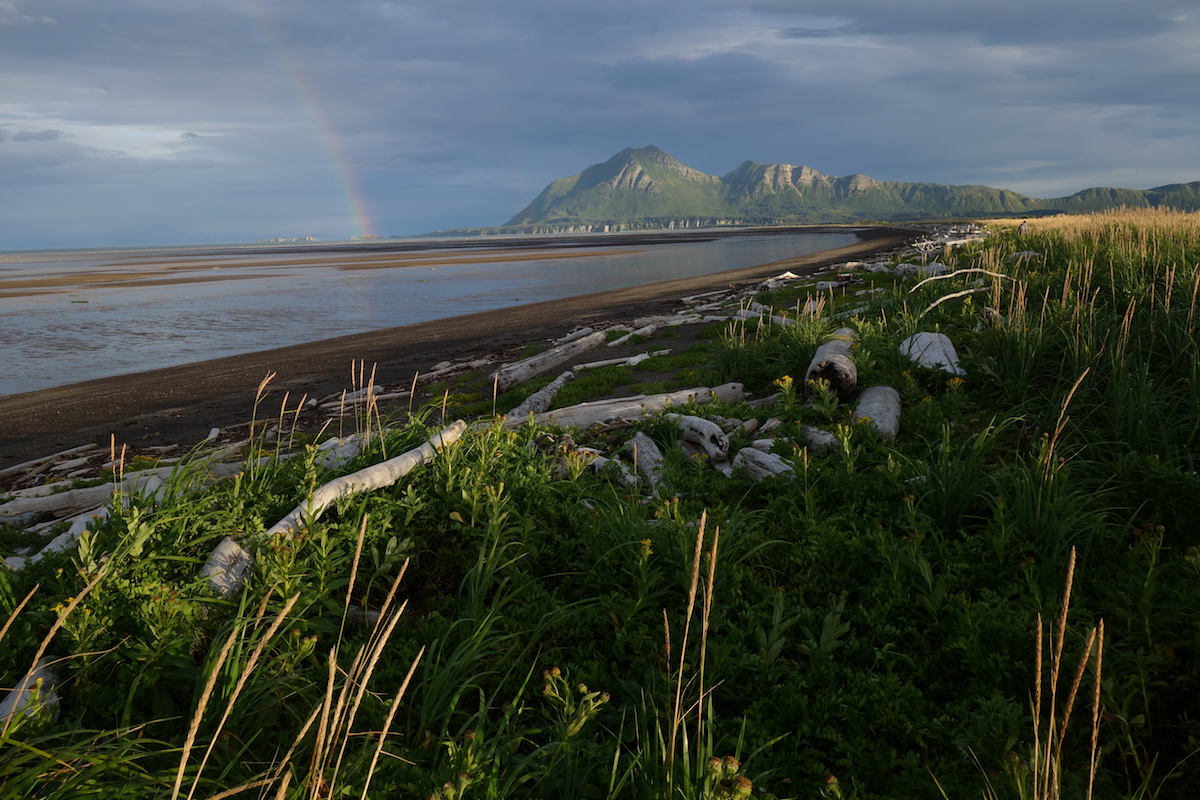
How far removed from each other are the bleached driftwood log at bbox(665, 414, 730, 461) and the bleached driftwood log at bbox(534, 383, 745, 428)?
70 cm

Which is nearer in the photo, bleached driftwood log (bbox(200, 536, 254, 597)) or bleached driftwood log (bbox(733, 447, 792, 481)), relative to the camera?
bleached driftwood log (bbox(200, 536, 254, 597))

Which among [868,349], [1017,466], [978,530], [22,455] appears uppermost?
[868,349]

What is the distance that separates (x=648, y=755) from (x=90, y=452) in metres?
12.7

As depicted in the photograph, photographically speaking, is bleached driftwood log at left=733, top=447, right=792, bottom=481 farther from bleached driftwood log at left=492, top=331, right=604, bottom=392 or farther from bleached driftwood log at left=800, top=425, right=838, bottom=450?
bleached driftwood log at left=492, top=331, right=604, bottom=392

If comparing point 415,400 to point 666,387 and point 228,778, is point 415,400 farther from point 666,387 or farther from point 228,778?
point 228,778

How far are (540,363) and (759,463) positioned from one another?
9.11 metres

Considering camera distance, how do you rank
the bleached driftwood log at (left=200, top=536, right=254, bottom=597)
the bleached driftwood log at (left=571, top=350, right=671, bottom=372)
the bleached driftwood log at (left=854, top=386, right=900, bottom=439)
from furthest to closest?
the bleached driftwood log at (left=571, top=350, right=671, bottom=372) < the bleached driftwood log at (left=854, top=386, right=900, bottom=439) < the bleached driftwood log at (left=200, top=536, right=254, bottom=597)

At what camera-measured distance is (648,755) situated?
2.67m

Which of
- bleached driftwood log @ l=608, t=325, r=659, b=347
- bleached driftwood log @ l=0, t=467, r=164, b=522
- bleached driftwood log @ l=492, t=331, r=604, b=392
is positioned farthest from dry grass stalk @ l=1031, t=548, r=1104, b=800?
bleached driftwood log @ l=608, t=325, r=659, b=347

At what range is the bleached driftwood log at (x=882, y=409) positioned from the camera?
6672 millimetres

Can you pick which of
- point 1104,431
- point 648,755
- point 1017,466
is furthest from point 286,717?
point 1104,431

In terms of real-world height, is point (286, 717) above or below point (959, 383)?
below

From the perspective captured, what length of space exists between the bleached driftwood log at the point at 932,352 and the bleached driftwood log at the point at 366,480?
20.8 feet

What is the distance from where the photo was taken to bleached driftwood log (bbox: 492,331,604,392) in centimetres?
1389
